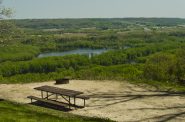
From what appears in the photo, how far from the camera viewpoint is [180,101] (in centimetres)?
2075

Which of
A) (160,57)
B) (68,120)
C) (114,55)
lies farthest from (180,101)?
(114,55)

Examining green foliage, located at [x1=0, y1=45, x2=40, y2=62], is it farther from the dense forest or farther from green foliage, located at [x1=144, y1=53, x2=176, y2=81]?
green foliage, located at [x1=144, y1=53, x2=176, y2=81]

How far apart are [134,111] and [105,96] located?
14.3 feet

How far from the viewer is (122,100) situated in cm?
2105

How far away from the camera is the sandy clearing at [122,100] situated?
17611 mm

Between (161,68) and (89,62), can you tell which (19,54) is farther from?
(161,68)

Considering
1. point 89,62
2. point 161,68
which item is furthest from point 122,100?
point 89,62

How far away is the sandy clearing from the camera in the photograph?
1761 cm

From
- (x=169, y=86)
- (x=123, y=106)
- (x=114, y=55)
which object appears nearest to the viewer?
(x=123, y=106)

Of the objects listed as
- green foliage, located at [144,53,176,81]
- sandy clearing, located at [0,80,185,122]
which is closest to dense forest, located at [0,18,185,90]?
green foliage, located at [144,53,176,81]

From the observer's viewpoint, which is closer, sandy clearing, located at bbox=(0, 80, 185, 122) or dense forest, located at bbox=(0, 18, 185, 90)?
sandy clearing, located at bbox=(0, 80, 185, 122)

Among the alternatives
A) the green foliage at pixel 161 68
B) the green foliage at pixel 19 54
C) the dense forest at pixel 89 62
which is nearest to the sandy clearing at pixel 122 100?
the dense forest at pixel 89 62

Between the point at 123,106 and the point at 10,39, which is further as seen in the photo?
the point at 10,39

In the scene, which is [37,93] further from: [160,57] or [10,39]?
[160,57]
